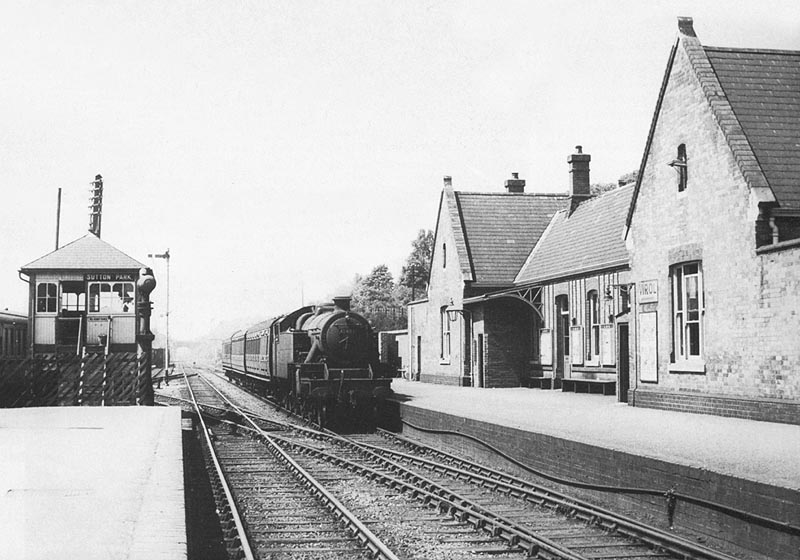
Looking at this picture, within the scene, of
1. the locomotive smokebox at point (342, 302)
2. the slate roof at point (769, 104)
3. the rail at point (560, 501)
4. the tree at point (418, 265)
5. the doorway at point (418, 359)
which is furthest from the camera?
the tree at point (418, 265)

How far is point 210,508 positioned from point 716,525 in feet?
19.5

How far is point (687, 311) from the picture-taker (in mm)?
16297

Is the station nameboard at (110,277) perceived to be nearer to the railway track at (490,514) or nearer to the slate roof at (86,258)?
the slate roof at (86,258)

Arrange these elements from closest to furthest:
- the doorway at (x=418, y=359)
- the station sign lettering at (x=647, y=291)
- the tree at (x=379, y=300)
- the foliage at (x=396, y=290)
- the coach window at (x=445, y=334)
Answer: the station sign lettering at (x=647, y=291) → the coach window at (x=445, y=334) → the doorway at (x=418, y=359) → the tree at (x=379, y=300) → the foliage at (x=396, y=290)

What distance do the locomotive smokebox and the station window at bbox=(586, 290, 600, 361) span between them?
23.3 feet

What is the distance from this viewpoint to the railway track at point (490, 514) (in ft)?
26.8

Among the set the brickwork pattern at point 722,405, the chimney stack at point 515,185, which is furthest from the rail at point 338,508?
the chimney stack at point 515,185

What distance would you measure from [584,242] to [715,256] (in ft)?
34.0

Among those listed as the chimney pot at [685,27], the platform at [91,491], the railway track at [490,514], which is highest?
the chimney pot at [685,27]

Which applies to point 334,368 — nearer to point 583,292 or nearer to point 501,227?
point 583,292

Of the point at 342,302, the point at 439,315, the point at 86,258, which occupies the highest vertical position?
Answer: the point at 86,258

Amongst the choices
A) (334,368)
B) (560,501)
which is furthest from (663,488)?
(334,368)

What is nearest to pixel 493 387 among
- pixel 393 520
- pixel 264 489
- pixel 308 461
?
pixel 308 461

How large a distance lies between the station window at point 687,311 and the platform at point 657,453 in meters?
1.24
